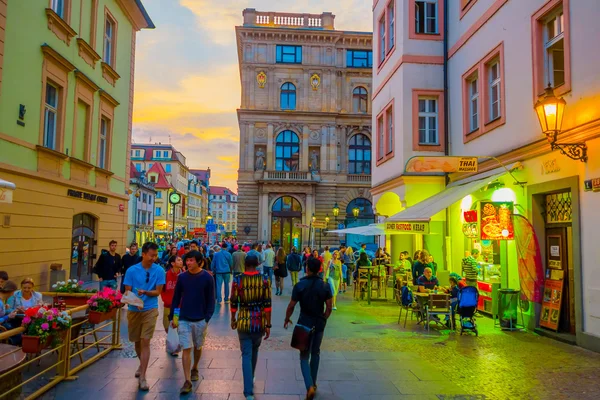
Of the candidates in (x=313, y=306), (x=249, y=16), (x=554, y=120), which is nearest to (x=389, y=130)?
(x=554, y=120)

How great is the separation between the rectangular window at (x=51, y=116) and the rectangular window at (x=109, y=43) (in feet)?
14.5

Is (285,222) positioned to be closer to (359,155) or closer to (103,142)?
(359,155)

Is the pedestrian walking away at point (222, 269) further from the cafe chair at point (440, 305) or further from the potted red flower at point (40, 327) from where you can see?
the potted red flower at point (40, 327)

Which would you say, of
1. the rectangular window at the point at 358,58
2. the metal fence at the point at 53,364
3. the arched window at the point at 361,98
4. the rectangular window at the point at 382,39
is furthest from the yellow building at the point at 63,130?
the rectangular window at the point at 358,58

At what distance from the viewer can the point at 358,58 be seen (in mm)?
46594

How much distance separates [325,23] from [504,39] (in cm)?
3649

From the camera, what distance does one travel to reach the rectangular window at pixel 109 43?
1881 cm

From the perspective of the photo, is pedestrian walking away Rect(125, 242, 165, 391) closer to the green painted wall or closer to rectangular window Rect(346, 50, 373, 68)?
the green painted wall

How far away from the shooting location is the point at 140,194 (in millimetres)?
59031

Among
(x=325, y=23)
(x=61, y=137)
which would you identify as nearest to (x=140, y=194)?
(x=325, y=23)

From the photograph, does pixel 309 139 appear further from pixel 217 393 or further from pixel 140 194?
pixel 217 393

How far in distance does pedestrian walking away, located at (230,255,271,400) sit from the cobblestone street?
0.47m

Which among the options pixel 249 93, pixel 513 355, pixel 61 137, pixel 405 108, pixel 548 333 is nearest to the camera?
pixel 513 355

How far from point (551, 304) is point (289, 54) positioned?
3945cm
